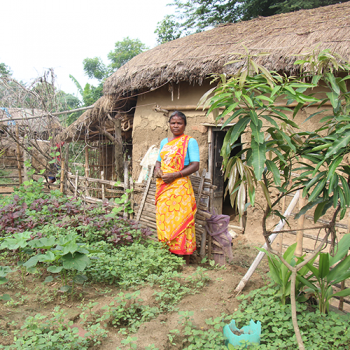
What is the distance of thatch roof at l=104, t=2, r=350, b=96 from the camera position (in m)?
4.13

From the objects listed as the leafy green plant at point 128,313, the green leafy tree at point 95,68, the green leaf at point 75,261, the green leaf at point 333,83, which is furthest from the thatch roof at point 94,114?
the green leafy tree at point 95,68

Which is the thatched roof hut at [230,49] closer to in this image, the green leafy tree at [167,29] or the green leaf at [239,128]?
the green leaf at [239,128]

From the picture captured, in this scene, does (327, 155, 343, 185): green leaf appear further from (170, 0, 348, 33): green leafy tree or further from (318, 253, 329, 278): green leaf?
(170, 0, 348, 33): green leafy tree

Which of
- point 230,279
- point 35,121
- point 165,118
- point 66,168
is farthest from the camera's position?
point 35,121

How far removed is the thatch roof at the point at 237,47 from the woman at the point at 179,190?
5.87 feet

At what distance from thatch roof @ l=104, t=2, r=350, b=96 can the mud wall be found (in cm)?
20

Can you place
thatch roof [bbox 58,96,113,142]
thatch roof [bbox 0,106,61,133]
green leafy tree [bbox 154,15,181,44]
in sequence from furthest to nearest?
green leafy tree [bbox 154,15,181,44], thatch roof [bbox 58,96,113,142], thatch roof [bbox 0,106,61,133]

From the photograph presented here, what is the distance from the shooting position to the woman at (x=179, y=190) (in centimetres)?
334

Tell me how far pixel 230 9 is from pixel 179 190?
10.1 metres

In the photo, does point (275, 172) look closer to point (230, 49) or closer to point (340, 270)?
point (340, 270)

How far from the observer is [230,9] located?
11.0 m

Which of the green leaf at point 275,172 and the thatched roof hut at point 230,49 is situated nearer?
the green leaf at point 275,172

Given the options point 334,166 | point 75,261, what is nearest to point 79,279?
point 75,261

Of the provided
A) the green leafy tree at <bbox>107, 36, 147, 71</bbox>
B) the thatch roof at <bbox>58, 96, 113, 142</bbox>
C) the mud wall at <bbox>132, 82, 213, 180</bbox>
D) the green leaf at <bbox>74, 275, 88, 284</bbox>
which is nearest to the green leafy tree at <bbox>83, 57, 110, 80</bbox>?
the green leafy tree at <bbox>107, 36, 147, 71</bbox>
